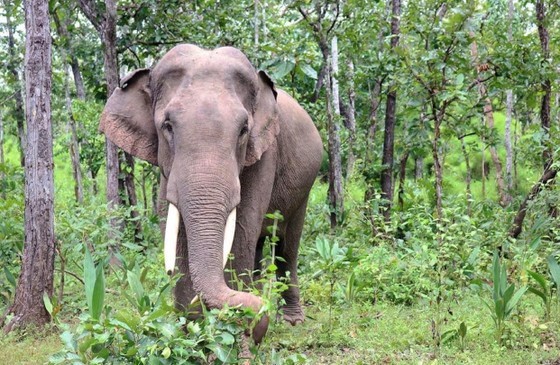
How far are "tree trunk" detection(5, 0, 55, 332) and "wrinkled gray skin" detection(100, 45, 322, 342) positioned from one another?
1.07 meters

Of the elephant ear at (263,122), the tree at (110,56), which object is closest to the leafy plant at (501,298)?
the elephant ear at (263,122)

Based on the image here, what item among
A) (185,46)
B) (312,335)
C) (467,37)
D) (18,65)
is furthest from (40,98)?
(18,65)

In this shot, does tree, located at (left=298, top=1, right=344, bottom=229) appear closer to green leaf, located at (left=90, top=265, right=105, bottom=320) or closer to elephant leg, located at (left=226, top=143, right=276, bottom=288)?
elephant leg, located at (left=226, top=143, right=276, bottom=288)

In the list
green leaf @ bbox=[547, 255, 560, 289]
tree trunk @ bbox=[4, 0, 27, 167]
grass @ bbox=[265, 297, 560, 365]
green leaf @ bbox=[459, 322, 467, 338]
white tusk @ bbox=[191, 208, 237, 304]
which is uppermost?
tree trunk @ bbox=[4, 0, 27, 167]

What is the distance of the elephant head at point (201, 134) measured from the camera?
4.52m

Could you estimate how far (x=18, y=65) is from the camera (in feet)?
47.1

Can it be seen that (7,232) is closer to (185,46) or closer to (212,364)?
(185,46)

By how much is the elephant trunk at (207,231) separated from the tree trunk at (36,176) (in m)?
2.14

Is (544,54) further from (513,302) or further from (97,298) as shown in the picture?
(97,298)

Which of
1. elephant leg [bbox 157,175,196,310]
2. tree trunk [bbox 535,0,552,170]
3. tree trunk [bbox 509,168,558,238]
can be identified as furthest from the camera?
tree trunk [bbox 535,0,552,170]

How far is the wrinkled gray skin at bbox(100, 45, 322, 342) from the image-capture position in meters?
4.55

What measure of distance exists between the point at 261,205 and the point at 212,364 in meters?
1.65

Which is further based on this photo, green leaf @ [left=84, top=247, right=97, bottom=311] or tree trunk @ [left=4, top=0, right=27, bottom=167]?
tree trunk @ [left=4, top=0, right=27, bottom=167]

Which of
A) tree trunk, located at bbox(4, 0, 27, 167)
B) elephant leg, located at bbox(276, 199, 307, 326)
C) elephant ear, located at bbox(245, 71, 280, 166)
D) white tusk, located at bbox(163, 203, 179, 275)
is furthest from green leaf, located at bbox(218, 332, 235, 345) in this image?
tree trunk, located at bbox(4, 0, 27, 167)
